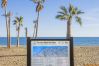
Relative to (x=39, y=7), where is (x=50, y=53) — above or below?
below

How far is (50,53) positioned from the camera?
4039 mm

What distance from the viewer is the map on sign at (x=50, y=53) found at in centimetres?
404

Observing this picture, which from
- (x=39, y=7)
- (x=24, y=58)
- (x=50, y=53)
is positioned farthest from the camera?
(x=39, y=7)

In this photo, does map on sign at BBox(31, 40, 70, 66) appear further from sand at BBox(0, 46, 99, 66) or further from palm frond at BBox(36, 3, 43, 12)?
palm frond at BBox(36, 3, 43, 12)

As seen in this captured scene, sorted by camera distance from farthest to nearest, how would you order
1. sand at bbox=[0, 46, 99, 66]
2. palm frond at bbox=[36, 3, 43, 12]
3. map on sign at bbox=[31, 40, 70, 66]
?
palm frond at bbox=[36, 3, 43, 12] < sand at bbox=[0, 46, 99, 66] < map on sign at bbox=[31, 40, 70, 66]

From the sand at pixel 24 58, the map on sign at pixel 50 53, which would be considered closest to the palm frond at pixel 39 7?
the sand at pixel 24 58

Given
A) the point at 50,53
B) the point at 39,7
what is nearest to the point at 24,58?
the point at 50,53

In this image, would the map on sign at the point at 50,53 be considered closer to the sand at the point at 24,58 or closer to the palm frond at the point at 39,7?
the sand at the point at 24,58

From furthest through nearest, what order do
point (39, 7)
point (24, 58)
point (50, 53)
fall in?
point (39, 7) < point (24, 58) < point (50, 53)

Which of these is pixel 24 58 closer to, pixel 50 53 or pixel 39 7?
pixel 50 53

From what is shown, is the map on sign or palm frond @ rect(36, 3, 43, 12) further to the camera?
palm frond @ rect(36, 3, 43, 12)

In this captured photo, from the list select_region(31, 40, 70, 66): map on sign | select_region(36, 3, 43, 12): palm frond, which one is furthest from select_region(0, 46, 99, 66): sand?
select_region(36, 3, 43, 12): palm frond

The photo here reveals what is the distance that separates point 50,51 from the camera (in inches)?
159

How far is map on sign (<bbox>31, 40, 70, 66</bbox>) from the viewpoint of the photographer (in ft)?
13.3
